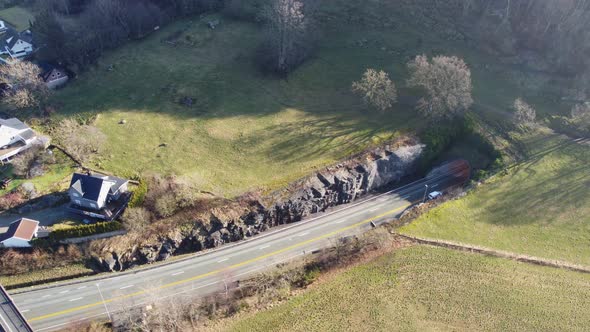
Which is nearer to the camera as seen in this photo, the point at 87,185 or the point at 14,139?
the point at 87,185

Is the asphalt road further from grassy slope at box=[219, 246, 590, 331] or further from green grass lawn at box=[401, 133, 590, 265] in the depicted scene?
green grass lawn at box=[401, 133, 590, 265]

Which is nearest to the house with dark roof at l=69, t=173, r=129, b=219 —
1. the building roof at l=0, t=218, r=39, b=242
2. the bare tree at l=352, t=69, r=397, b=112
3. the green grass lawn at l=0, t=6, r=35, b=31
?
the building roof at l=0, t=218, r=39, b=242

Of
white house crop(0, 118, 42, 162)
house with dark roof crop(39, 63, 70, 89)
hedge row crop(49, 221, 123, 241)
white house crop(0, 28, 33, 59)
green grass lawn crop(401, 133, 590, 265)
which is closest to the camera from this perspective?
hedge row crop(49, 221, 123, 241)

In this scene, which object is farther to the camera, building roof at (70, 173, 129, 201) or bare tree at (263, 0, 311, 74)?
bare tree at (263, 0, 311, 74)

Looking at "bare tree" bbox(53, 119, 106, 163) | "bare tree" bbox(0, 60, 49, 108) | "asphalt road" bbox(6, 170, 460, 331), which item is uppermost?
"bare tree" bbox(0, 60, 49, 108)

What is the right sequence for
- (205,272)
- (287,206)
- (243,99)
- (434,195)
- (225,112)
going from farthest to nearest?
(243,99), (225,112), (434,195), (287,206), (205,272)

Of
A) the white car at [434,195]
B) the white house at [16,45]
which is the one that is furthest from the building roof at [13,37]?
the white car at [434,195]

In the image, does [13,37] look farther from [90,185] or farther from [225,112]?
[90,185]

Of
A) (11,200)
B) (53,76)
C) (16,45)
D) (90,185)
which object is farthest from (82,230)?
(16,45)

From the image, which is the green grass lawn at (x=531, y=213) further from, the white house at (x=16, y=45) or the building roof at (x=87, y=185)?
the white house at (x=16, y=45)
